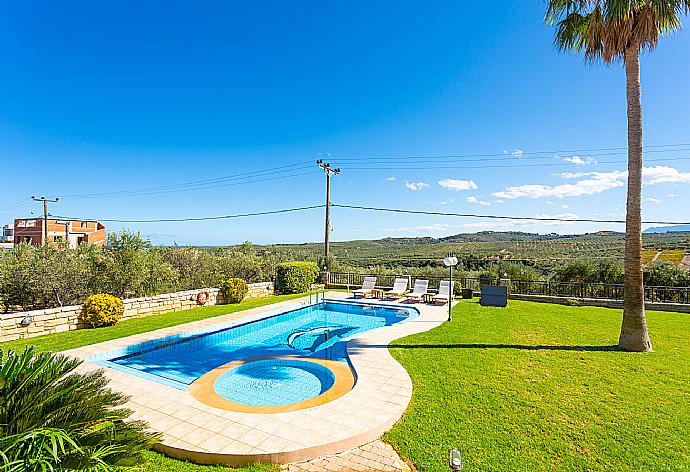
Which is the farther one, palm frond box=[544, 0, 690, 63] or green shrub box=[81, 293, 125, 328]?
→ green shrub box=[81, 293, 125, 328]

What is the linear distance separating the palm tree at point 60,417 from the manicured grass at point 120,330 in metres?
5.90

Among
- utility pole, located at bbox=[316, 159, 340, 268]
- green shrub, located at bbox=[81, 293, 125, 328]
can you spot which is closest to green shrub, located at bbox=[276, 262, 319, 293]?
utility pole, located at bbox=[316, 159, 340, 268]

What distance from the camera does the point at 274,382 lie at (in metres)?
6.70

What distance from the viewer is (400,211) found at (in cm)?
2188

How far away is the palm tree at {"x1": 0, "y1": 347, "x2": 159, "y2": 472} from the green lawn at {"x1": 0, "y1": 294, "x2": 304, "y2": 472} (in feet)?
7.37

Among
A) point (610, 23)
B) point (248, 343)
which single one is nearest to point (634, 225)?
point (610, 23)

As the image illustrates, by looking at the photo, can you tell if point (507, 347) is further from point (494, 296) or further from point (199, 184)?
point (199, 184)

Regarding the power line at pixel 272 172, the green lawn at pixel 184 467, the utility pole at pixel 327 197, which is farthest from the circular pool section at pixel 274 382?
the power line at pixel 272 172

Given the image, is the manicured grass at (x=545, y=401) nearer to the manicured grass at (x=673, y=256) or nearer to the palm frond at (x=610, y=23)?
the palm frond at (x=610, y=23)

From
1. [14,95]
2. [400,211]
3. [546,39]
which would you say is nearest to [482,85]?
[546,39]

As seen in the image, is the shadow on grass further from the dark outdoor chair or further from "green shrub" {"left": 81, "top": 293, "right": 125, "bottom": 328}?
"green shrub" {"left": 81, "top": 293, "right": 125, "bottom": 328}

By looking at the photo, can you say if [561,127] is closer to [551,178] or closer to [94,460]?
[551,178]

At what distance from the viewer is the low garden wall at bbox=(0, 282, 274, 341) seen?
8.70 metres

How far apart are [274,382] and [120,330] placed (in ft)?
17.6
